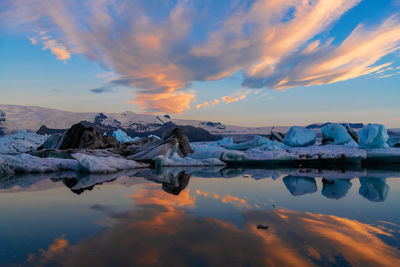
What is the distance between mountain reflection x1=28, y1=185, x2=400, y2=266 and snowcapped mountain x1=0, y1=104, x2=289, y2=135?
7078 centimetres

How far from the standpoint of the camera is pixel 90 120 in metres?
87.1

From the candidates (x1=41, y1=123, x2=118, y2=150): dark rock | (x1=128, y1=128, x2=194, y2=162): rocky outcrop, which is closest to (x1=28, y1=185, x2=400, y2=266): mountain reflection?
(x1=128, y1=128, x2=194, y2=162): rocky outcrop

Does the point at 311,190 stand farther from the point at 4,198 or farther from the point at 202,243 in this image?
the point at 4,198

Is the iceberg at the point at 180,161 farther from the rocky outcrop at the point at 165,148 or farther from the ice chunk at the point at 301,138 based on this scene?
the ice chunk at the point at 301,138

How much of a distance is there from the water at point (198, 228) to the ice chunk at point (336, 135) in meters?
13.5

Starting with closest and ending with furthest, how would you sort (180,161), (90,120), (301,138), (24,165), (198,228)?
(198,228)
(24,165)
(180,161)
(301,138)
(90,120)

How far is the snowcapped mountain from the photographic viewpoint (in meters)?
69.0

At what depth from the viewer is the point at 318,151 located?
15.9m

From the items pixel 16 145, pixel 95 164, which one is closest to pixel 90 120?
pixel 16 145

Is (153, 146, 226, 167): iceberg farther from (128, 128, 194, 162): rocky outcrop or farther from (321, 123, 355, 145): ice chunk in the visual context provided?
(321, 123, 355, 145): ice chunk

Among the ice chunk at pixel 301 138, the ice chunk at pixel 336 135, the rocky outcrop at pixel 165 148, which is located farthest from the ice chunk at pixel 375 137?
the rocky outcrop at pixel 165 148

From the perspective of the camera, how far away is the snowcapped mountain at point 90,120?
69.0 metres

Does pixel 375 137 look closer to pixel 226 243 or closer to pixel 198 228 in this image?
pixel 198 228

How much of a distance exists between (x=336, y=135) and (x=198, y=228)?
60.4 ft
